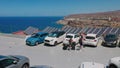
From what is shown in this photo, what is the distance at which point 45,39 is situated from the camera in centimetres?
2455

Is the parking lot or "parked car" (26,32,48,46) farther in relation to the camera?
"parked car" (26,32,48,46)

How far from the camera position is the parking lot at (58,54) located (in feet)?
57.4

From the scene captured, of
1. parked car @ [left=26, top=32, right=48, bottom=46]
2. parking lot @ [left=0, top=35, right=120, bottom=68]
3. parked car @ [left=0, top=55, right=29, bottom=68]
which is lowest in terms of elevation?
parking lot @ [left=0, top=35, right=120, bottom=68]

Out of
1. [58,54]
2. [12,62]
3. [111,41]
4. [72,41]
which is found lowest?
[58,54]

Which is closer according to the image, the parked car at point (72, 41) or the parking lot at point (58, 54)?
the parking lot at point (58, 54)

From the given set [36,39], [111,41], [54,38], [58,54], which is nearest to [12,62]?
[58,54]

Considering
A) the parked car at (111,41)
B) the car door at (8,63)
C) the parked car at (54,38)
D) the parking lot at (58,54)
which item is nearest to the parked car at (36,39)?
the parking lot at (58,54)

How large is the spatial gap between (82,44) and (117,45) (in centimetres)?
402

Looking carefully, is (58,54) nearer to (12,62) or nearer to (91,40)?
(91,40)

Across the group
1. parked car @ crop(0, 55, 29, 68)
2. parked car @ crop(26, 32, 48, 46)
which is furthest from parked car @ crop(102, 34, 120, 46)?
parked car @ crop(0, 55, 29, 68)

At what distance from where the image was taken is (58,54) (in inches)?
803

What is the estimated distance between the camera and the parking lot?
17500mm

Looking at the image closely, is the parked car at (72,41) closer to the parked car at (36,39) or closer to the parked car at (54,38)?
the parked car at (54,38)

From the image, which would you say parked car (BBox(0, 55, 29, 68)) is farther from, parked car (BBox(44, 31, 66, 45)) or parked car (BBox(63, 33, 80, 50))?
parked car (BBox(44, 31, 66, 45))
